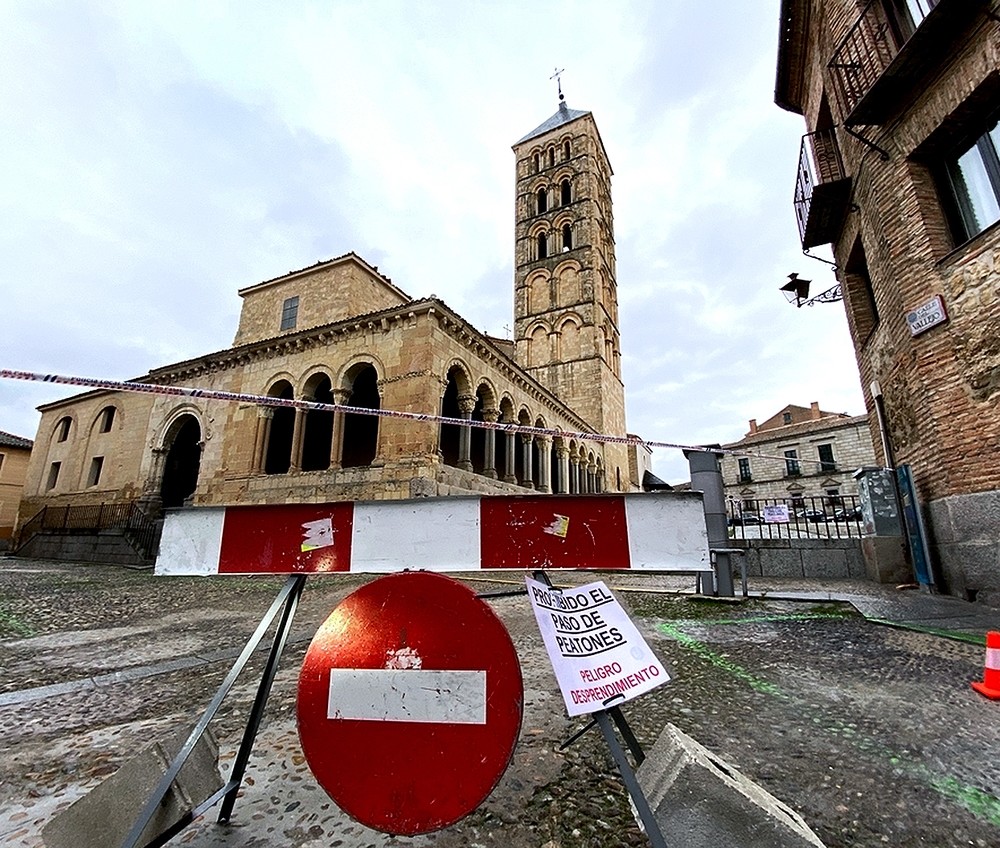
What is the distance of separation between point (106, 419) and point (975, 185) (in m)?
Answer: 28.3

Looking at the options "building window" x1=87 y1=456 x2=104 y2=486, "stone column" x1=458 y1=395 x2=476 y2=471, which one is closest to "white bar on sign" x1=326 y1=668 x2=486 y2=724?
"stone column" x1=458 y1=395 x2=476 y2=471

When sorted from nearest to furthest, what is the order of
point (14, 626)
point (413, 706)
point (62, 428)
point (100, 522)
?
1. point (413, 706)
2. point (14, 626)
3. point (100, 522)
4. point (62, 428)

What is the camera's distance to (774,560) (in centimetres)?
948

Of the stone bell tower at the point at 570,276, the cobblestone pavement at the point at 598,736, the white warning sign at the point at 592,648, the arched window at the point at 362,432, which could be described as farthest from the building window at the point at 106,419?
the white warning sign at the point at 592,648

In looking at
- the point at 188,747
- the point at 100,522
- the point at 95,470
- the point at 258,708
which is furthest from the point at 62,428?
the point at 188,747

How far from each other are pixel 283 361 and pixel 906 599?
1664 centimetres

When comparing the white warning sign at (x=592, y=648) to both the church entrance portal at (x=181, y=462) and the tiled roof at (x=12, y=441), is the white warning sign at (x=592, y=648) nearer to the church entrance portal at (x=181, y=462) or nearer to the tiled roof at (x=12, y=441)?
the church entrance portal at (x=181, y=462)

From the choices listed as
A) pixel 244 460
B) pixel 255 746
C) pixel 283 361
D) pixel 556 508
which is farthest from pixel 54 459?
pixel 556 508

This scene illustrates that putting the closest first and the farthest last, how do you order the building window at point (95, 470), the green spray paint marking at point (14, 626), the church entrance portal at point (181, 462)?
the green spray paint marking at point (14, 626), the church entrance portal at point (181, 462), the building window at point (95, 470)

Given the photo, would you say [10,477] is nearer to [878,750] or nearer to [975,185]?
[878,750]

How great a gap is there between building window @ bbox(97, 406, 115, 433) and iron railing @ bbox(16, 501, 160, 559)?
3.45 m

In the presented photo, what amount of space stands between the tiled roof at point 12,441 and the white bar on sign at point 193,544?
40699mm

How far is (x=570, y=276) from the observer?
94.9ft

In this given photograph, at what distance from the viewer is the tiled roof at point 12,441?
95.7ft
